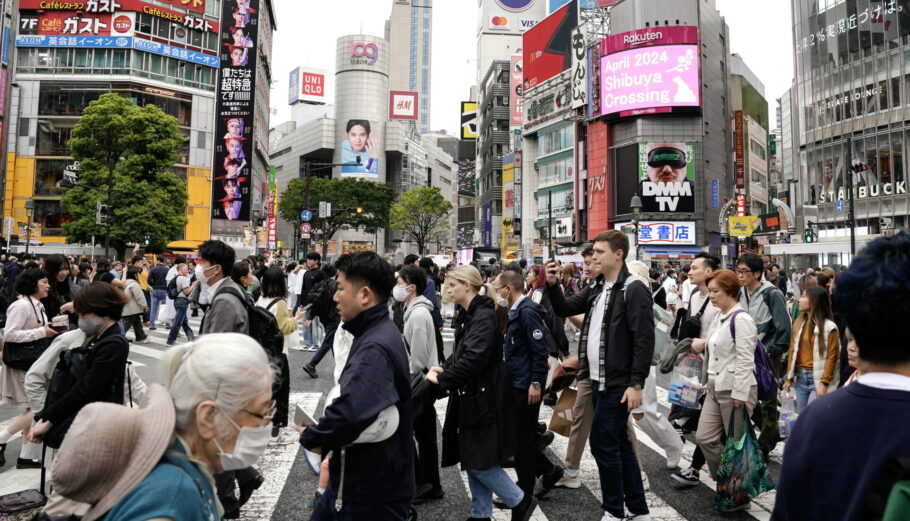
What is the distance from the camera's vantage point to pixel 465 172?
372 ft

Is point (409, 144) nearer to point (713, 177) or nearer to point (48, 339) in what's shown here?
point (713, 177)

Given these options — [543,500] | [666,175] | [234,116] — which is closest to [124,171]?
[234,116]

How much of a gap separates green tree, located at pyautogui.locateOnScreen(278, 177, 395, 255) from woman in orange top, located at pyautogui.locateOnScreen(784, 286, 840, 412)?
2253 inches

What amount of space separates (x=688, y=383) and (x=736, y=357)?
81cm

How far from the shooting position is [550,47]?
62531 mm

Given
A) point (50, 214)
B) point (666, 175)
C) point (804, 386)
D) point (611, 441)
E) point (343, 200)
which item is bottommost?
point (611, 441)

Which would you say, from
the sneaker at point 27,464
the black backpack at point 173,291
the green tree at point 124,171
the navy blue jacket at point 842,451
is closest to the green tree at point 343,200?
the green tree at point 124,171

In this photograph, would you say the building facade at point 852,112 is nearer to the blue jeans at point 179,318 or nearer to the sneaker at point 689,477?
the blue jeans at point 179,318

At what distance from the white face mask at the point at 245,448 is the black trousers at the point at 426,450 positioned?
332 cm

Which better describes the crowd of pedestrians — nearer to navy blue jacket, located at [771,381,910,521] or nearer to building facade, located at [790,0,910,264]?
navy blue jacket, located at [771,381,910,521]

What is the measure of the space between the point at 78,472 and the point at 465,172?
113 metres

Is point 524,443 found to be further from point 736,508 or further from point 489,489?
point 736,508

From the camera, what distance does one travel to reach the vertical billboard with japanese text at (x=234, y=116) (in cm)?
5469

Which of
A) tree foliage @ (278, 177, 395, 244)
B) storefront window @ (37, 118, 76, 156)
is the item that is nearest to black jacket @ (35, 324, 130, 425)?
storefront window @ (37, 118, 76, 156)
